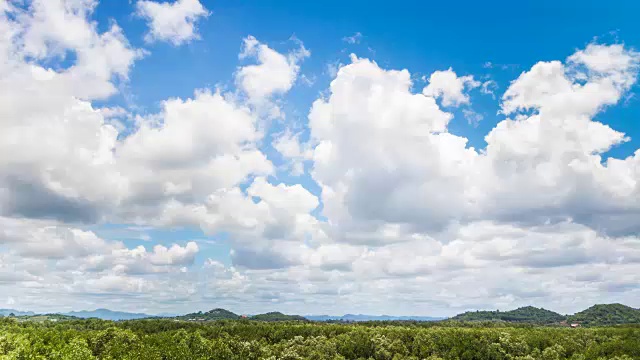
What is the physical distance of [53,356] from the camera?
125 meters

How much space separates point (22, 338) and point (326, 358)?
10436 cm

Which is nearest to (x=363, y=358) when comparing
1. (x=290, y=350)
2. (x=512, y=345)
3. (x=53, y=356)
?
(x=290, y=350)

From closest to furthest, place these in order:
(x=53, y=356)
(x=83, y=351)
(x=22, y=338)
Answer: (x=53, y=356) < (x=83, y=351) < (x=22, y=338)

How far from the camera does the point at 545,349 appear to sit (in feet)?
620

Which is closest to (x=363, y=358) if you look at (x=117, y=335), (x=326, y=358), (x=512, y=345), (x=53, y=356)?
(x=326, y=358)

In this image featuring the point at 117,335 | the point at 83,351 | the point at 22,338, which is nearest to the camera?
the point at 83,351

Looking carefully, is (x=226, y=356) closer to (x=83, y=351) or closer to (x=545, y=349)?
(x=83, y=351)

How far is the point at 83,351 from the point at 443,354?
13138cm

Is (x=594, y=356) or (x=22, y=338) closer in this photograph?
(x=22, y=338)

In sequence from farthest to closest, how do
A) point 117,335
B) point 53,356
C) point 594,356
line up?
1. point 117,335
2. point 594,356
3. point 53,356

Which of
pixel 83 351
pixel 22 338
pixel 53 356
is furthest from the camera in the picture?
pixel 22 338

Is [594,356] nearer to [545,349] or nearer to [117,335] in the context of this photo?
[545,349]

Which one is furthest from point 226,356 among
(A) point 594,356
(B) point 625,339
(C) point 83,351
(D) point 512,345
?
(B) point 625,339

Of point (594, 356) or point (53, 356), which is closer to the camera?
point (53, 356)
